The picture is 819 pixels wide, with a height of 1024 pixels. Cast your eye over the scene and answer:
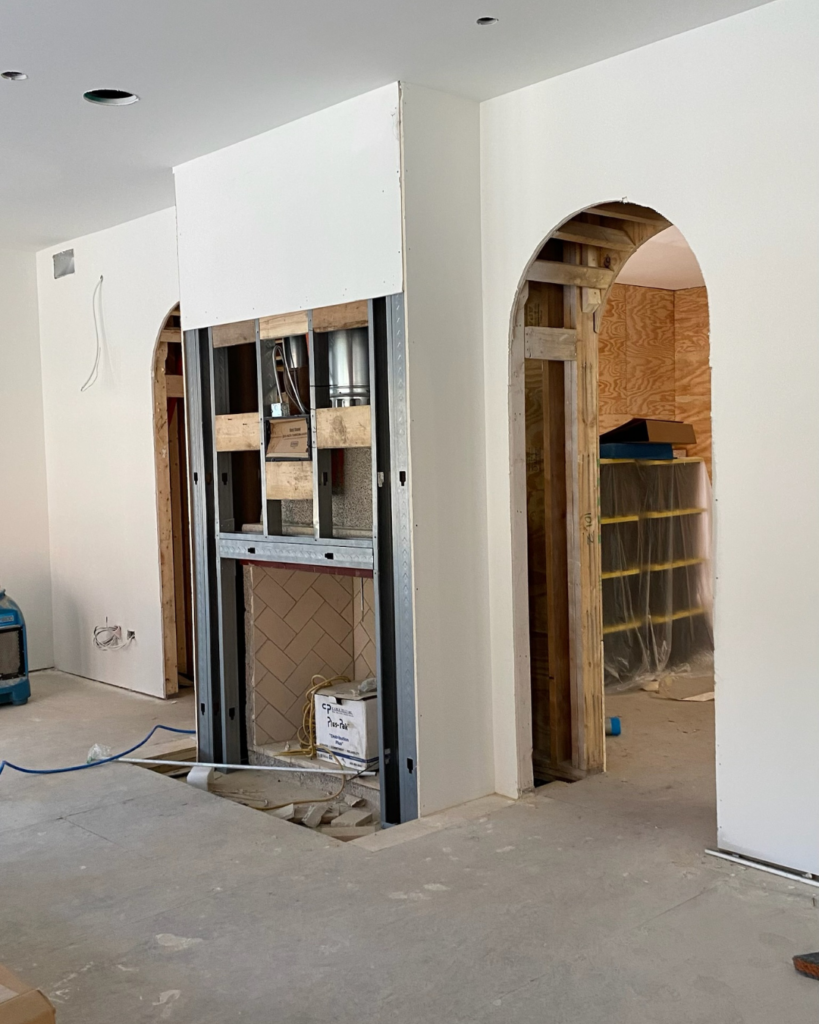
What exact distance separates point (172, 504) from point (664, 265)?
406 cm

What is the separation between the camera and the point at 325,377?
4715 millimetres

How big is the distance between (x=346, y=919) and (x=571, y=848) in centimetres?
99

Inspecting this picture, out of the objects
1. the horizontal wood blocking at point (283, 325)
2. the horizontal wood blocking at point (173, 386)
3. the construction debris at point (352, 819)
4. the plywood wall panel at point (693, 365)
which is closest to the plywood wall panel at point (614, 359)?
the plywood wall panel at point (693, 365)

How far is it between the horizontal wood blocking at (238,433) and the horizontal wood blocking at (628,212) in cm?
186

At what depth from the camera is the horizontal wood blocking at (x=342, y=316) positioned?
4430 mm

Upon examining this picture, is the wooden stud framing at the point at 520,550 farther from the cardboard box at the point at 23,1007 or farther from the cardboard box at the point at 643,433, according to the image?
the cardboard box at the point at 23,1007

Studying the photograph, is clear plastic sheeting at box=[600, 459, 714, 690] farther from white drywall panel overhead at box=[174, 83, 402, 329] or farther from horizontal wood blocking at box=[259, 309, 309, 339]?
white drywall panel overhead at box=[174, 83, 402, 329]

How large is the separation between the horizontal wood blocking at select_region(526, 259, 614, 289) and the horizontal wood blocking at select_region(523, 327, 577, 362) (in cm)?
22

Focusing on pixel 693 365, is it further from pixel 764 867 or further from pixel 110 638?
pixel 764 867

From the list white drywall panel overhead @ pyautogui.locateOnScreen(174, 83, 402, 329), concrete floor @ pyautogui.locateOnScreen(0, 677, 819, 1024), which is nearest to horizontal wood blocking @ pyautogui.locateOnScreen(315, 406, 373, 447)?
white drywall panel overhead @ pyautogui.locateOnScreen(174, 83, 402, 329)

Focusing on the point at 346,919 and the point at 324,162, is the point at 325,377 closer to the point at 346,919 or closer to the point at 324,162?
the point at 324,162

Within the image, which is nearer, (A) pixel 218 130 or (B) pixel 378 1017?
(B) pixel 378 1017

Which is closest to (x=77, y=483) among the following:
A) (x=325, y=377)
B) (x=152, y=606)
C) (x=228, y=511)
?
(x=152, y=606)

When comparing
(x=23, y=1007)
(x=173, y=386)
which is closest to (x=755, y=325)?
(x=23, y=1007)
